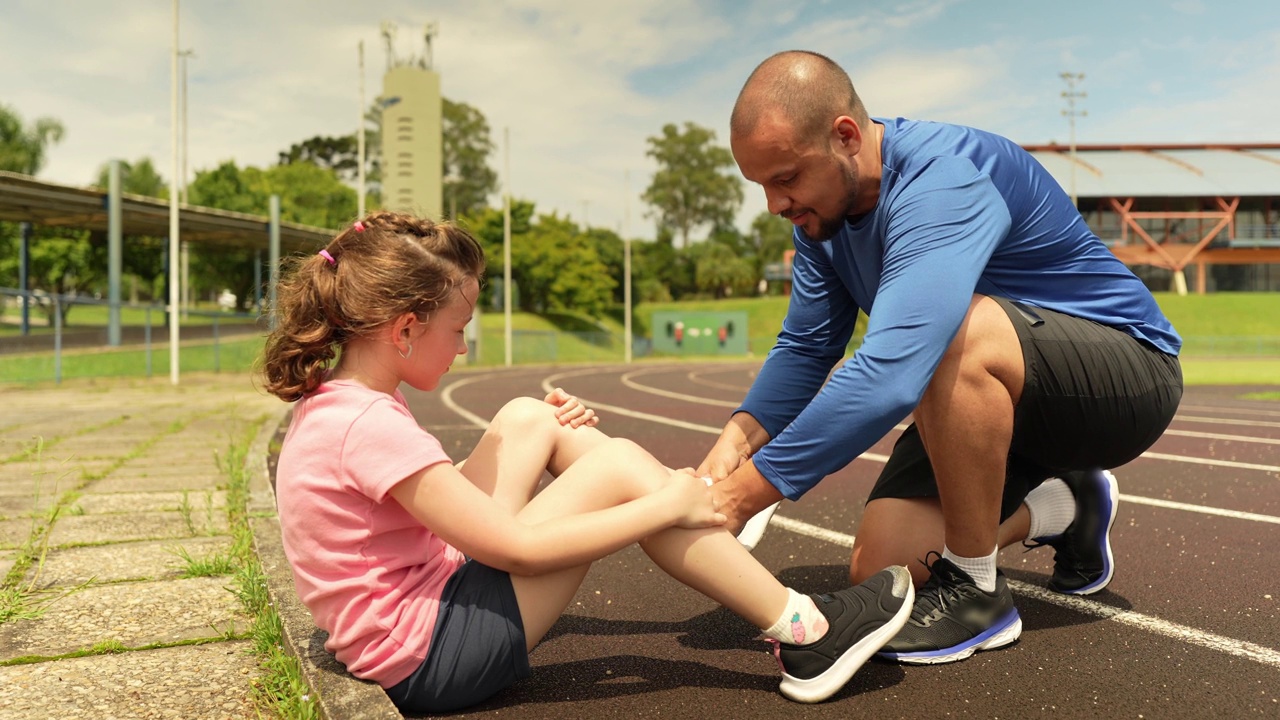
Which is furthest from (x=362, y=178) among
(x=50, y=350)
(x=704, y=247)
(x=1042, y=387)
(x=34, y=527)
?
(x=704, y=247)

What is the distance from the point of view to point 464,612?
2203 mm

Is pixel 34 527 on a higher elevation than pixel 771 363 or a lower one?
lower

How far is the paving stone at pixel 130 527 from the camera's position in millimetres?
4062

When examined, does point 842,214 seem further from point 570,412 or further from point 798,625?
point 798,625

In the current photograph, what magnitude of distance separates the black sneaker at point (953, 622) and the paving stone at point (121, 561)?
8.78 ft

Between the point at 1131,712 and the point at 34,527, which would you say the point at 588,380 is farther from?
the point at 1131,712

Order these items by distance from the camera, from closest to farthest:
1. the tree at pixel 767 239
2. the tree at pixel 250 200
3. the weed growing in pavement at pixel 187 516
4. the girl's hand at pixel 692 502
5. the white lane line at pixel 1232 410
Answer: the girl's hand at pixel 692 502
the weed growing in pavement at pixel 187 516
the white lane line at pixel 1232 410
the tree at pixel 250 200
the tree at pixel 767 239

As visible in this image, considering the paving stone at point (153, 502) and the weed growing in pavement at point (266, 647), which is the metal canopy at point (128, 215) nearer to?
the paving stone at point (153, 502)

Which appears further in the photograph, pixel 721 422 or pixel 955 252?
pixel 721 422

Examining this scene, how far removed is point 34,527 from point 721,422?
7186mm

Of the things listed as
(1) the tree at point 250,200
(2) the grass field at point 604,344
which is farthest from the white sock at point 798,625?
(1) the tree at point 250,200

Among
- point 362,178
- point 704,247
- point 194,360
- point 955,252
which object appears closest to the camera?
point 955,252

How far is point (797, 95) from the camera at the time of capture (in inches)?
99.1

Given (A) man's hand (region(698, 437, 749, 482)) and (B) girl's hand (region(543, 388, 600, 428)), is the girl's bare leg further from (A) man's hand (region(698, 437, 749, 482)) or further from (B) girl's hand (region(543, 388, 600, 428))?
(A) man's hand (region(698, 437, 749, 482))
